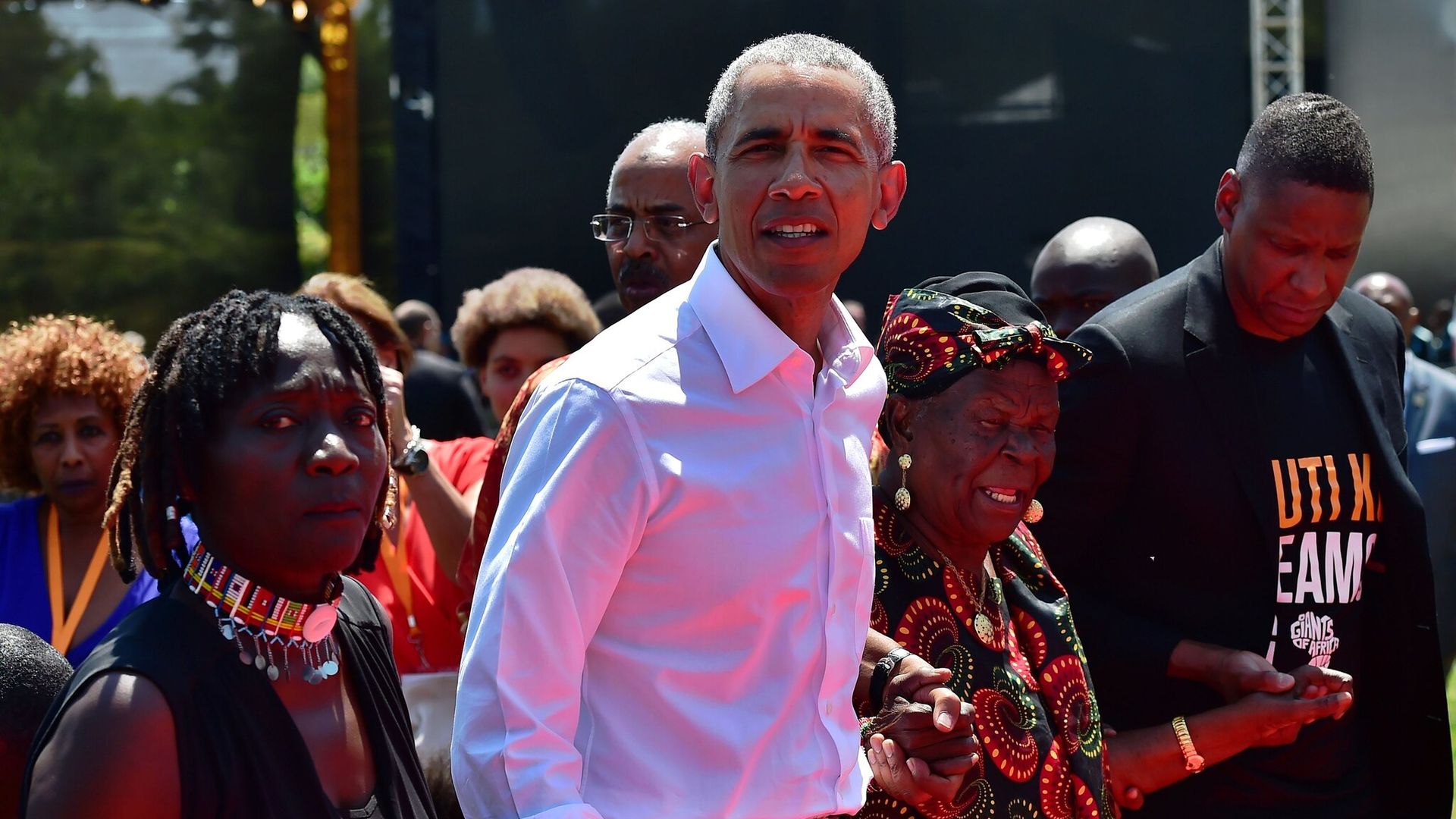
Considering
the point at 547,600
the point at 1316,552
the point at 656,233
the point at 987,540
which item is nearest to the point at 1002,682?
the point at 987,540

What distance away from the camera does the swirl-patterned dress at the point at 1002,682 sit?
2590 millimetres

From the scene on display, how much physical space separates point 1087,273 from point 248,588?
2.97 metres

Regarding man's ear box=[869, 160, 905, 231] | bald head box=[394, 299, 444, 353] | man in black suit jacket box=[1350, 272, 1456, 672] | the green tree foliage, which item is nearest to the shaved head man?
man's ear box=[869, 160, 905, 231]

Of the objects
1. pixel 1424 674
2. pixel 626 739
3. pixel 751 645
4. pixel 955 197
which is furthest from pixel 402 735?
pixel 955 197

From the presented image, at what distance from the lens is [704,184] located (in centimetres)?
226

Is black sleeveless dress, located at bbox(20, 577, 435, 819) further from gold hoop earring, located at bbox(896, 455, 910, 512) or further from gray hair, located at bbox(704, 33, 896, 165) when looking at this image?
gold hoop earring, located at bbox(896, 455, 910, 512)

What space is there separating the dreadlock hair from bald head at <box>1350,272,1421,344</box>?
7156 mm

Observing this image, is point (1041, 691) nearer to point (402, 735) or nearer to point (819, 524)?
point (819, 524)

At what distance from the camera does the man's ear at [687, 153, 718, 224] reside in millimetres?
2244

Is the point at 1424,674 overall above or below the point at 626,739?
below

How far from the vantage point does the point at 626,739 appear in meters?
1.94

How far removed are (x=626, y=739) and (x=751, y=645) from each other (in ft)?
0.66

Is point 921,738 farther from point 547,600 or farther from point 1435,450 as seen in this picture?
point 1435,450

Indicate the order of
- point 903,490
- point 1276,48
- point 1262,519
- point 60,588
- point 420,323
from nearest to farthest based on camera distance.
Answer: point 903,490 → point 1262,519 → point 60,588 → point 420,323 → point 1276,48
